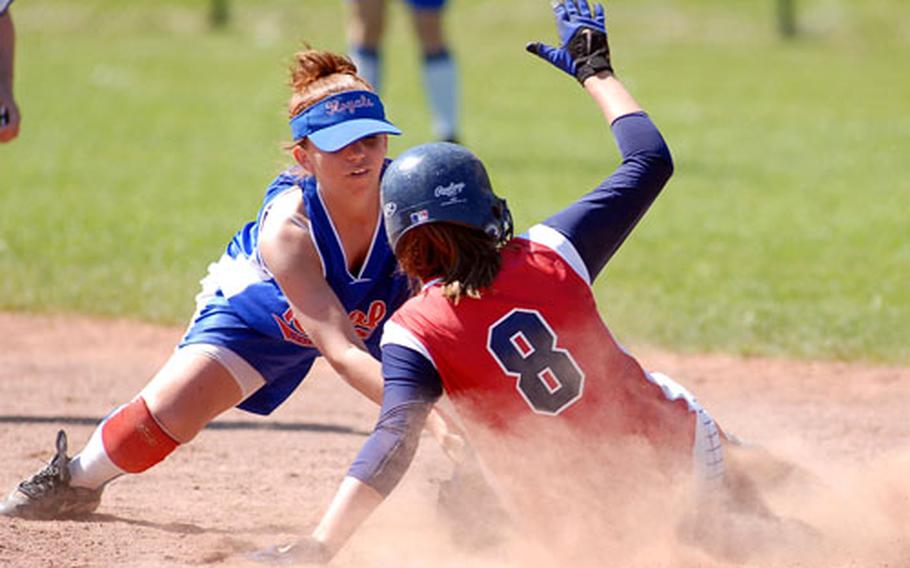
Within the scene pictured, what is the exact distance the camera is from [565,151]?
12.8 m

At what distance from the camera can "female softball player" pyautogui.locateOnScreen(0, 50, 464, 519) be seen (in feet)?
12.5

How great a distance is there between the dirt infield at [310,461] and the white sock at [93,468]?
0.12m

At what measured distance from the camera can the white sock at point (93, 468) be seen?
167 inches

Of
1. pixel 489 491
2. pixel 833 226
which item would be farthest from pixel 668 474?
pixel 833 226

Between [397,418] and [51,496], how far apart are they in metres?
1.50

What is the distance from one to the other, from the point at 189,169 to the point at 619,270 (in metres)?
4.70

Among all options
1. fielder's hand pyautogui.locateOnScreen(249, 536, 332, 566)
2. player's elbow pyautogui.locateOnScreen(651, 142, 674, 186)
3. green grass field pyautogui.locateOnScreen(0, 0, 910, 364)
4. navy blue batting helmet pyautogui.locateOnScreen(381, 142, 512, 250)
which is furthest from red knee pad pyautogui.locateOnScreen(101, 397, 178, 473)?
player's elbow pyautogui.locateOnScreen(651, 142, 674, 186)

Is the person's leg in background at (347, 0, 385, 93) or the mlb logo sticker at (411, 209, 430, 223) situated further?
the person's leg in background at (347, 0, 385, 93)

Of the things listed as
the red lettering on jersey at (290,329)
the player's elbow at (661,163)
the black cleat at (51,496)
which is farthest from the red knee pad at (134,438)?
the player's elbow at (661,163)

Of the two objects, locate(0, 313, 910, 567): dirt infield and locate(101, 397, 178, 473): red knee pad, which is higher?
locate(101, 397, 178, 473): red knee pad

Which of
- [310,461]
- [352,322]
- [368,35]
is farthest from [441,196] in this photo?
[368,35]

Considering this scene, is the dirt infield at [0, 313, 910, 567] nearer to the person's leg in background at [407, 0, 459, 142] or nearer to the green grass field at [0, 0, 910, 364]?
the green grass field at [0, 0, 910, 364]

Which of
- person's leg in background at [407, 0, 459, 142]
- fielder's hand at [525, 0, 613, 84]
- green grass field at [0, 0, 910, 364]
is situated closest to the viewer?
fielder's hand at [525, 0, 613, 84]

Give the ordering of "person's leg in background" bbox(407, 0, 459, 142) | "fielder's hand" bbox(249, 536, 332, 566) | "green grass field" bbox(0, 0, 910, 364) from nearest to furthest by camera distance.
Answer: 1. "fielder's hand" bbox(249, 536, 332, 566)
2. "green grass field" bbox(0, 0, 910, 364)
3. "person's leg in background" bbox(407, 0, 459, 142)
